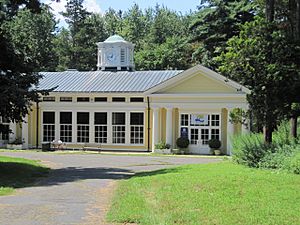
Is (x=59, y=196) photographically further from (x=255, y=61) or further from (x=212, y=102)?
(x=212, y=102)

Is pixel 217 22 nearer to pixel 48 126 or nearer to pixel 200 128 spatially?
pixel 200 128

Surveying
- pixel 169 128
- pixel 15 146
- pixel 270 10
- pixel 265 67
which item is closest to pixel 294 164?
pixel 265 67

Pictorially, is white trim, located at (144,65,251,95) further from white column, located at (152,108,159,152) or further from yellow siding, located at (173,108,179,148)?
yellow siding, located at (173,108,179,148)

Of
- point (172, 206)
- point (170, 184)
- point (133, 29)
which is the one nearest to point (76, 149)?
point (170, 184)

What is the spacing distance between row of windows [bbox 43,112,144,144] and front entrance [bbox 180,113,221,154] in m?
3.59

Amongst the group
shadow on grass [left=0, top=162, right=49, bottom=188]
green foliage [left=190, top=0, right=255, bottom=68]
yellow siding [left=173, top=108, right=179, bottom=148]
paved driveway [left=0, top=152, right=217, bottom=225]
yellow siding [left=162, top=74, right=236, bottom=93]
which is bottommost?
paved driveway [left=0, top=152, right=217, bottom=225]

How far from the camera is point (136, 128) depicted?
3988 centimetres

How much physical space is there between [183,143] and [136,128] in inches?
160

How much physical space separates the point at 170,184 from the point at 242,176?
7.22ft

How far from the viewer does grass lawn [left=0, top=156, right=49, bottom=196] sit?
57.5 feet

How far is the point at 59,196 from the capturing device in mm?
14836

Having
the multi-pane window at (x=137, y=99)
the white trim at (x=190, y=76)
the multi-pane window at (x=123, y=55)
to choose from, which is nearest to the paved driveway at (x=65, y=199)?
the white trim at (x=190, y=76)

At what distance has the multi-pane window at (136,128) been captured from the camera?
39.8 meters

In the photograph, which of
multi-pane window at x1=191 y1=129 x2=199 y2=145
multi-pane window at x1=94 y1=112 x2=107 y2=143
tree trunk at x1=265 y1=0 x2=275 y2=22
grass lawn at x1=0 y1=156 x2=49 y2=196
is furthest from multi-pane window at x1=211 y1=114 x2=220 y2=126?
grass lawn at x1=0 y1=156 x2=49 y2=196
